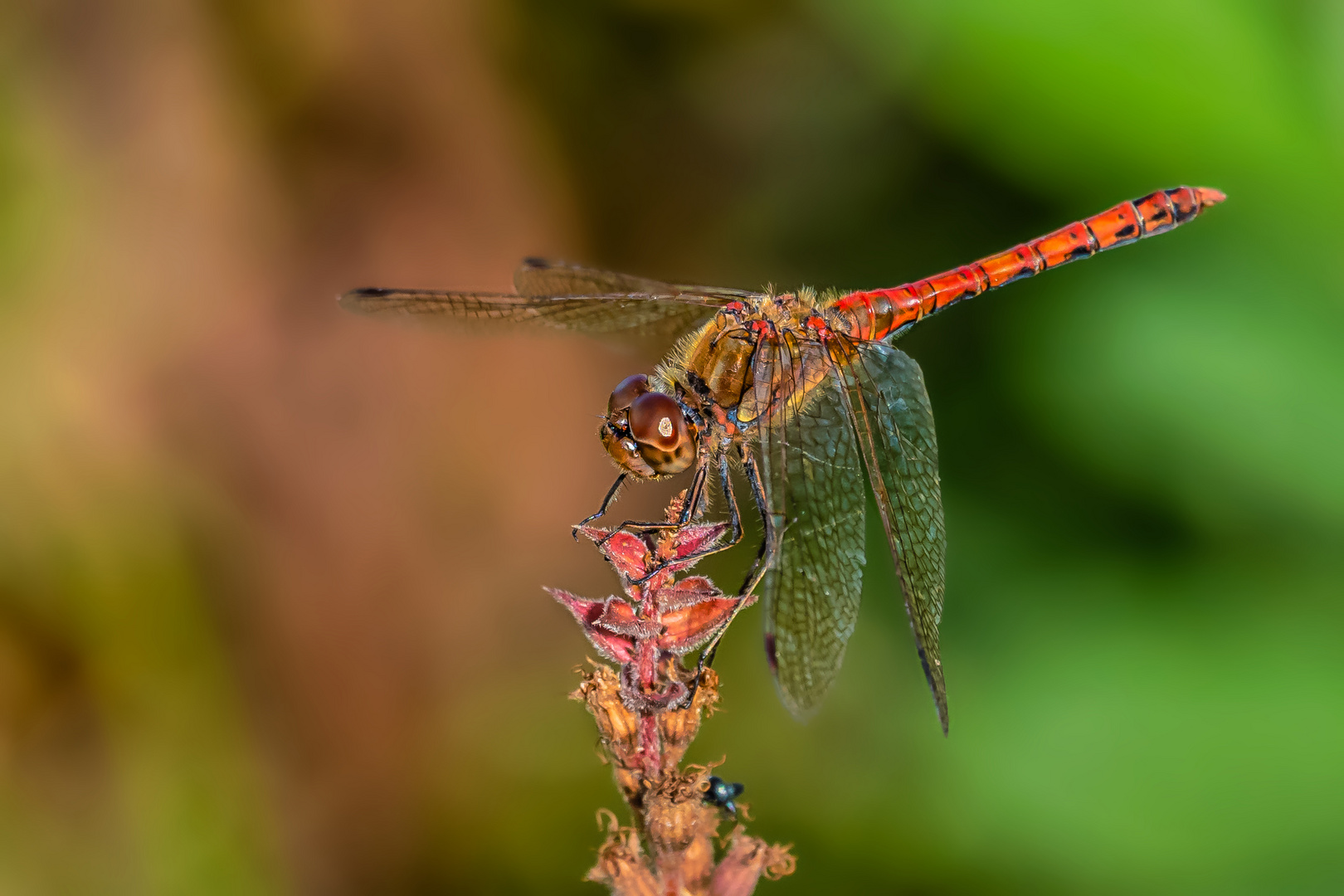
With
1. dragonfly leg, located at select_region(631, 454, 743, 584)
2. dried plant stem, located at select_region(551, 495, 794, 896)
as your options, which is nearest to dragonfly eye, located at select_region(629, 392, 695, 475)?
dragonfly leg, located at select_region(631, 454, 743, 584)

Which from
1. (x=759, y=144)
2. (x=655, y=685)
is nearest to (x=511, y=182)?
(x=759, y=144)

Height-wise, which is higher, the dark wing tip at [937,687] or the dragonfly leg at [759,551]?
the dragonfly leg at [759,551]

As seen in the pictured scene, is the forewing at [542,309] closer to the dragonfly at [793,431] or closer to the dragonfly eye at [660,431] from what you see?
the dragonfly at [793,431]

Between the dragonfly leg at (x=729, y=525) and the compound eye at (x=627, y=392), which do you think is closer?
the dragonfly leg at (x=729, y=525)

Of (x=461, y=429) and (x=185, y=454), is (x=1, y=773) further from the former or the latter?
(x=461, y=429)

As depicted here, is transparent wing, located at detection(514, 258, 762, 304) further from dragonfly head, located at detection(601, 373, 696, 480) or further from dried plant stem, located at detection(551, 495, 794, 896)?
dried plant stem, located at detection(551, 495, 794, 896)

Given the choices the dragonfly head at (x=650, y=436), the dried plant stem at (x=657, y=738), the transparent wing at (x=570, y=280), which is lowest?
the dried plant stem at (x=657, y=738)

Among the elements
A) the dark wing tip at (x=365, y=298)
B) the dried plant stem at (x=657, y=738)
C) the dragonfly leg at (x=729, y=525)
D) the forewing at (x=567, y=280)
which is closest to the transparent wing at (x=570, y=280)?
the forewing at (x=567, y=280)

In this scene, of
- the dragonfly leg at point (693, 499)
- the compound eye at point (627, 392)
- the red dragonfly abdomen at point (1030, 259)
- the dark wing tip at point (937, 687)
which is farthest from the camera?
the red dragonfly abdomen at point (1030, 259)
